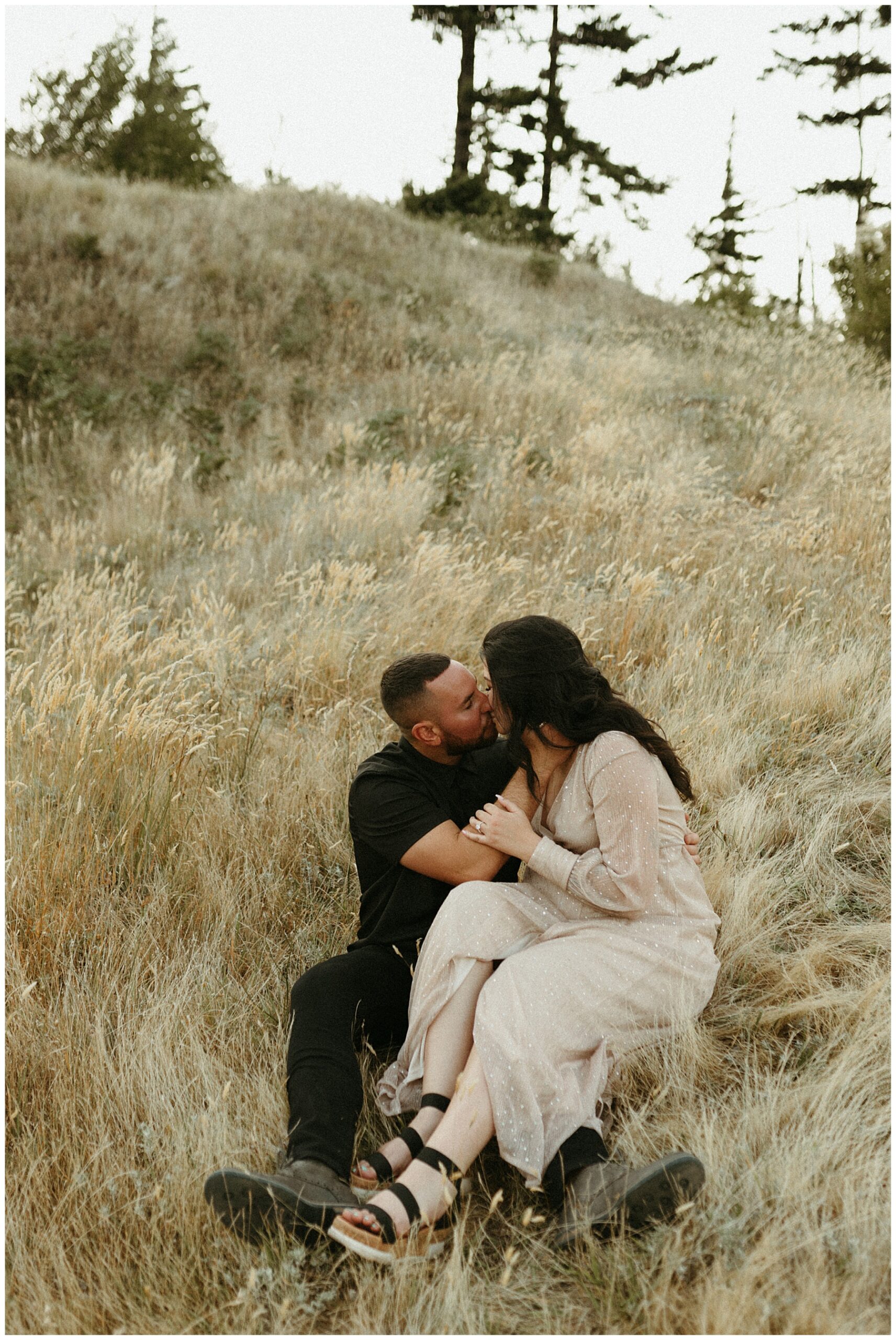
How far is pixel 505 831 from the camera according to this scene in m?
2.50

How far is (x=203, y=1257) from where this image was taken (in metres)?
1.96

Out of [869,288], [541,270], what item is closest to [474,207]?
[541,270]

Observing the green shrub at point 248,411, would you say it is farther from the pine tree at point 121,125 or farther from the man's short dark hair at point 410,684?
the pine tree at point 121,125

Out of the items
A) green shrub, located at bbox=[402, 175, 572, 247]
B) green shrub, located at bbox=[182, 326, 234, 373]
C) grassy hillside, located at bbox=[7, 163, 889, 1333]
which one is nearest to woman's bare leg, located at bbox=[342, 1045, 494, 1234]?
grassy hillside, located at bbox=[7, 163, 889, 1333]

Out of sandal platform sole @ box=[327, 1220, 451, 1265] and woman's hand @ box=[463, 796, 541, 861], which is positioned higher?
woman's hand @ box=[463, 796, 541, 861]

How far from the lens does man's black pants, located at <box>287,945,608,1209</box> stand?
2129mm

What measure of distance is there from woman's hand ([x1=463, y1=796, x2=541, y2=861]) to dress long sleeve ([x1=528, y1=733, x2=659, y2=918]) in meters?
0.05

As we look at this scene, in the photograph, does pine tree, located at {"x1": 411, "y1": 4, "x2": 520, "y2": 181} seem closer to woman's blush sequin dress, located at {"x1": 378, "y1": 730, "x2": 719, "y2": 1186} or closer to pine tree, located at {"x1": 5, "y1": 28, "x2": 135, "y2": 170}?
pine tree, located at {"x1": 5, "y1": 28, "x2": 135, "y2": 170}

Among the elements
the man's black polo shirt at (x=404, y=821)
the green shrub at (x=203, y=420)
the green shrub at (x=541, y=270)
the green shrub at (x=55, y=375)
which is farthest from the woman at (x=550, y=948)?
the green shrub at (x=541, y=270)

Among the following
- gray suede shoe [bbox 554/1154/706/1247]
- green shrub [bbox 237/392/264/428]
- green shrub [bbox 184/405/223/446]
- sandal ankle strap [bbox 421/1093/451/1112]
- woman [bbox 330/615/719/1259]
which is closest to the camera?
gray suede shoe [bbox 554/1154/706/1247]

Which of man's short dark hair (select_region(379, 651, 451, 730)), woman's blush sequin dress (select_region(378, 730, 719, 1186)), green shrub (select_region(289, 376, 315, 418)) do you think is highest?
green shrub (select_region(289, 376, 315, 418))

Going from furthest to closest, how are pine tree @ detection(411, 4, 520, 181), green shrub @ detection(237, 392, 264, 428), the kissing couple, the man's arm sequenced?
pine tree @ detection(411, 4, 520, 181)
green shrub @ detection(237, 392, 264, 428)
the man's arm
the kissing couple

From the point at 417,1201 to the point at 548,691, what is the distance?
4.27 ft

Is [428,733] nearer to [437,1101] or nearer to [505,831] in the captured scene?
[505,831]
